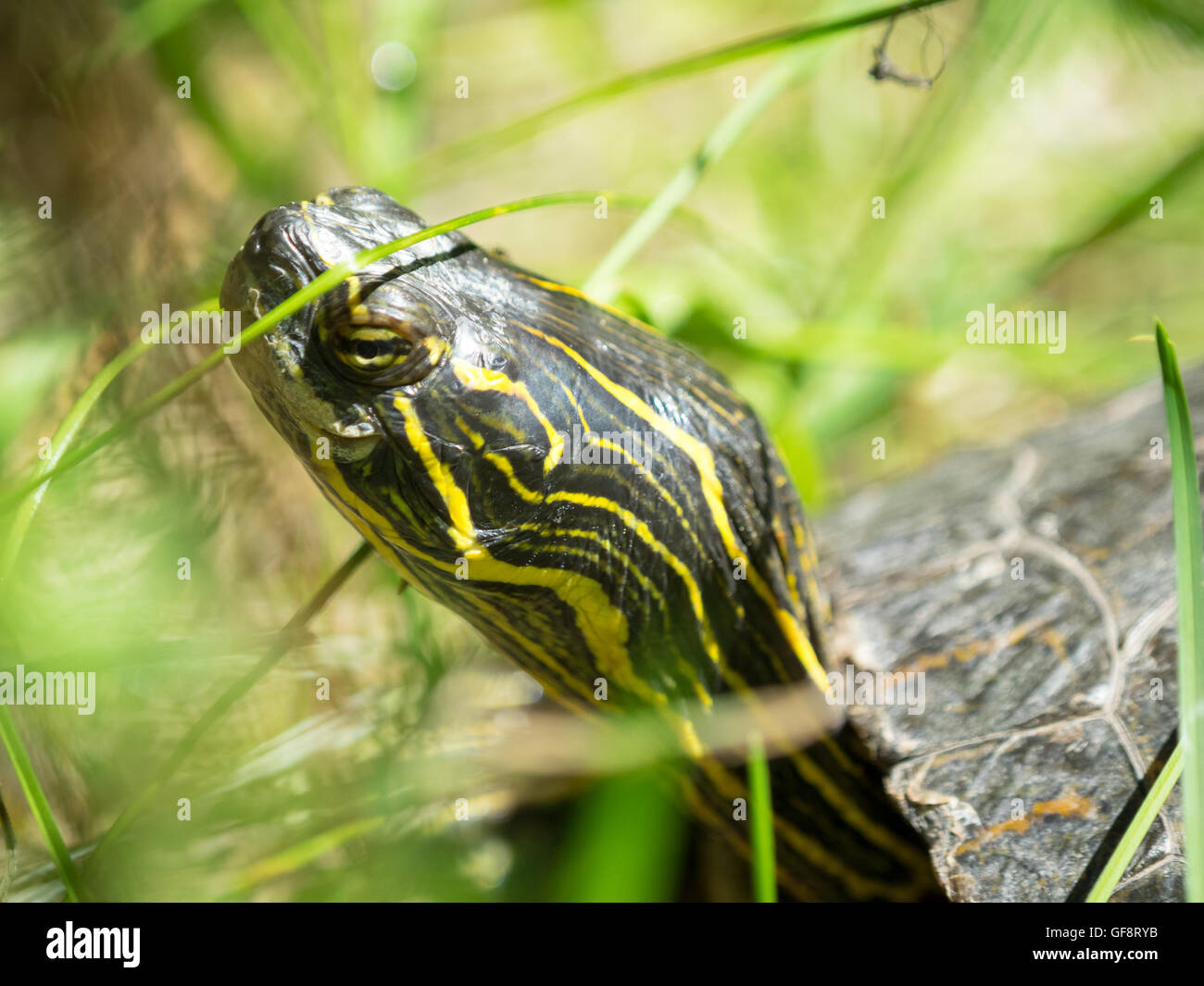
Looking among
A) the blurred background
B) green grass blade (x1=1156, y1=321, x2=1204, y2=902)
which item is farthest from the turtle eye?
green grass blade (x1=1156, y1=321, x2=1204, y2=902)

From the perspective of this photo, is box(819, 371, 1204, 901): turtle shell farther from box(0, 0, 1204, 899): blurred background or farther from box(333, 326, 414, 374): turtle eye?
box(333, 326, 414, 374): turtle eye

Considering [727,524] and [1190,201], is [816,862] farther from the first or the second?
[1190,201]

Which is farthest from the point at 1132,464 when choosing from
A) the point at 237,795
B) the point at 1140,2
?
the point at 237,795

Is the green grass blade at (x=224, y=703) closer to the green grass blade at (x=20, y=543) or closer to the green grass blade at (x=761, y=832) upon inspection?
the green grass blade at (x=20, y=543)

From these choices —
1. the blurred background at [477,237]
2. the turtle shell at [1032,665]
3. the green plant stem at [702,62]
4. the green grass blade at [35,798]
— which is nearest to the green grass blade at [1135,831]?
the turtle shell at [1032,665]

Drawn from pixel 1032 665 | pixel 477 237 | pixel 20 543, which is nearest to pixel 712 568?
pixel 1032 665

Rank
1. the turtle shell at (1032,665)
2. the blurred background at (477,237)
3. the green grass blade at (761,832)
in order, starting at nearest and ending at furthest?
the green grass blade at (761,832) < the turtle shell at (1032,665) < the blurred background at (477,237)
